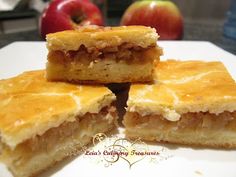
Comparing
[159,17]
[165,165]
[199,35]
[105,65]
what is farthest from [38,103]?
[199,35]

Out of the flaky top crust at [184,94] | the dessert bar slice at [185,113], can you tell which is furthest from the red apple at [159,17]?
the dessert bar slice at [185,113]

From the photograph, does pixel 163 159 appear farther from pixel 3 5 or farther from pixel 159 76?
pixel 3 5

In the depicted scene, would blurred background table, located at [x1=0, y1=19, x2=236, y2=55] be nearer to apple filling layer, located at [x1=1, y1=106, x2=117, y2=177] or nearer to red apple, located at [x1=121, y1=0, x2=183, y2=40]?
red apple, located at [x1=121, y1=0, x2=183, y2=40]

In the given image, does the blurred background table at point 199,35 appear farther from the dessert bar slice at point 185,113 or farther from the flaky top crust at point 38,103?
the dessert bar slice at point 185,113

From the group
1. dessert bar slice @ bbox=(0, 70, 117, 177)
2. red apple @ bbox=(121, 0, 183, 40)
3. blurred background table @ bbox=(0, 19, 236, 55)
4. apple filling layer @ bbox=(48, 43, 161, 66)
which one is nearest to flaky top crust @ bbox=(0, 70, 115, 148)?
dessert bar slice @ bbox=(0, 70, 117, 177)

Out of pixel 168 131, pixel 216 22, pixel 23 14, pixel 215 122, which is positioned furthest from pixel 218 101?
pixel 216 22
